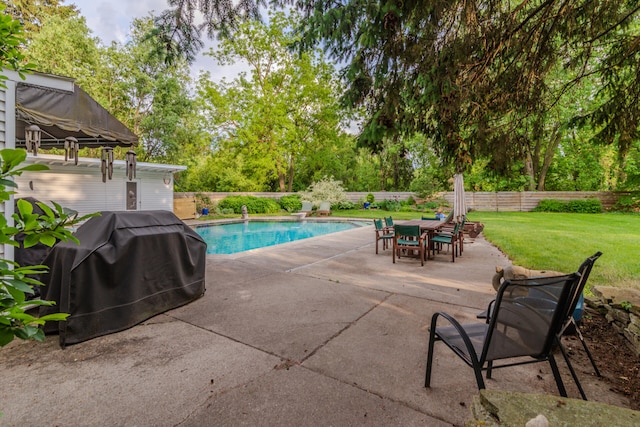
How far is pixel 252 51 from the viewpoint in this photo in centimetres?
2403

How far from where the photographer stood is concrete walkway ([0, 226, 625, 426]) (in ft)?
6.25

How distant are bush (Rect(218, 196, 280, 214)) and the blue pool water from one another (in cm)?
283

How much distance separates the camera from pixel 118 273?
9.70 feet

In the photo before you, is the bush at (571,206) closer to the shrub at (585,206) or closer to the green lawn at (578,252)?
the shrub at (585,206)

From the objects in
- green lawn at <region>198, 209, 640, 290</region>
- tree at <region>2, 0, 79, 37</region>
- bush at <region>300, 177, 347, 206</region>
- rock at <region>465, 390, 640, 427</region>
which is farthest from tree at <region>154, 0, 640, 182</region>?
tree at <region>2, 0, 79, 37</region>

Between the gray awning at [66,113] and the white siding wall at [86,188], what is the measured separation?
7.00 m

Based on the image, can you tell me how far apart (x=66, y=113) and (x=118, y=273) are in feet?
11.0

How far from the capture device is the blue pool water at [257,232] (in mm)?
10990

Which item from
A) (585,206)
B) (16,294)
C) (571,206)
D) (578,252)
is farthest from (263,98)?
(16,294)

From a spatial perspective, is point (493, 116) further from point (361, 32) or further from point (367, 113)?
point (361, 32)

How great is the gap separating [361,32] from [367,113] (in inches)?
38.2

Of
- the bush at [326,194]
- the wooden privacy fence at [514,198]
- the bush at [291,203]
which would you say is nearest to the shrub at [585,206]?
the wooden privacy fence at [514,198]

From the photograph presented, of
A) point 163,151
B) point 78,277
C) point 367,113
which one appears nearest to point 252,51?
point 163,151

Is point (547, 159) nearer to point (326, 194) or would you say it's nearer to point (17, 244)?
point (326, 194)
